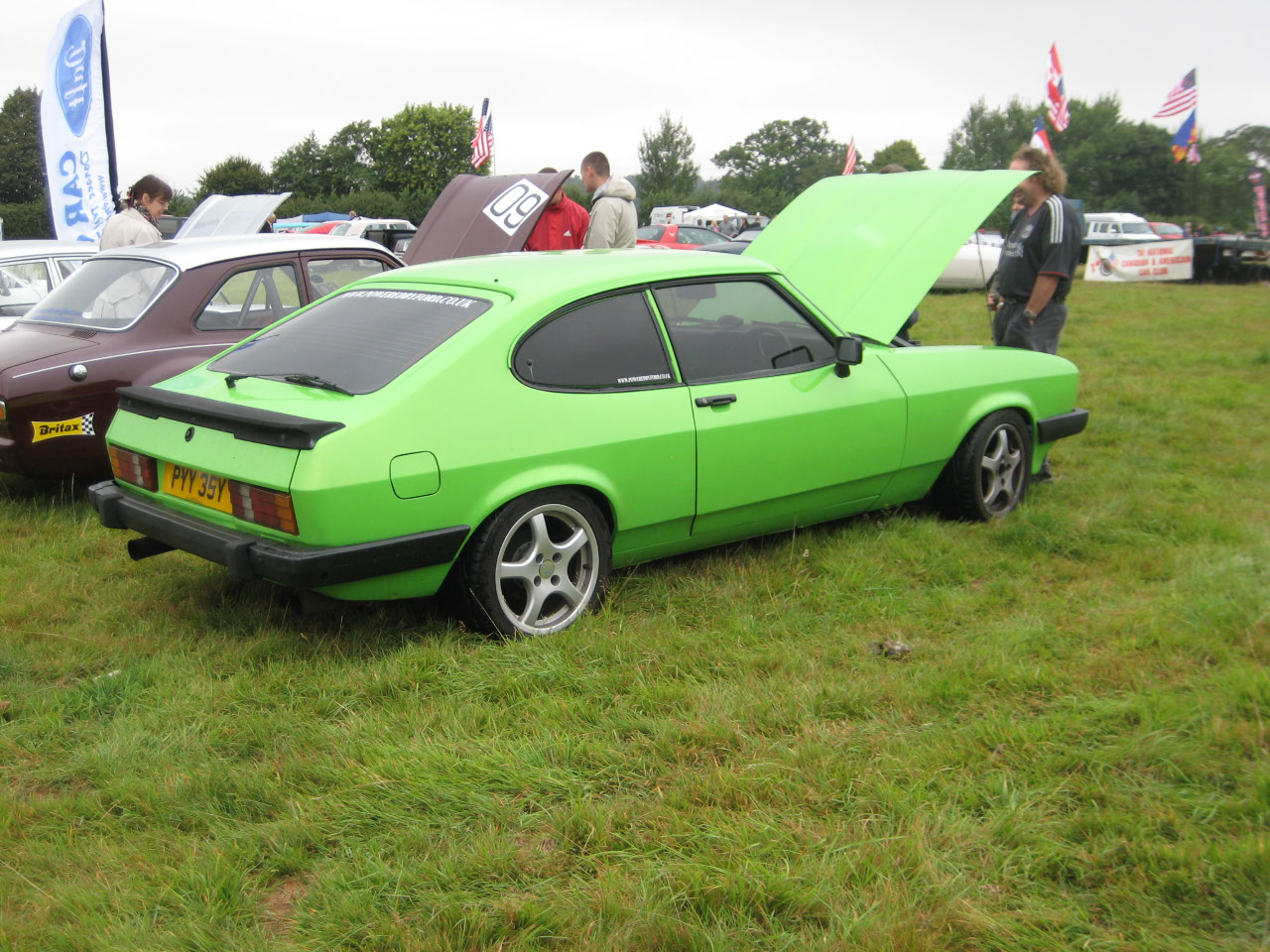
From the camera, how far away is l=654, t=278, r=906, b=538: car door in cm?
430

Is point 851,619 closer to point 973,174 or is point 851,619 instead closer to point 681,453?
point 681,453

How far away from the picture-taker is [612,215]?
7.97 m

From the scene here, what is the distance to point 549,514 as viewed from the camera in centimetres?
387

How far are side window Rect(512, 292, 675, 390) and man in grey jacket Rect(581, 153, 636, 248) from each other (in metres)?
3.84

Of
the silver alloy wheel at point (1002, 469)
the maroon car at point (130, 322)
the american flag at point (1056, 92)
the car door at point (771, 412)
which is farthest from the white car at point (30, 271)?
the american flag at point (1056, 92)

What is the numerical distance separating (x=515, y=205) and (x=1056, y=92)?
20589 mm

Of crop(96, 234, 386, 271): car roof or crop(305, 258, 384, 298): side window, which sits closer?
crop(96, 234, 386, 271): car roof

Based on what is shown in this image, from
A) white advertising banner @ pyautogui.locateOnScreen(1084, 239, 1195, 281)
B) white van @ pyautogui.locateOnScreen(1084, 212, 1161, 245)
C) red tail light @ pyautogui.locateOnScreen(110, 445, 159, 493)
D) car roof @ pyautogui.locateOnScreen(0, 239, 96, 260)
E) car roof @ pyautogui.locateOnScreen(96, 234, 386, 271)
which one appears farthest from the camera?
white van @ pyautogui.locateOnScreen(1084, 212, 1161, 245)

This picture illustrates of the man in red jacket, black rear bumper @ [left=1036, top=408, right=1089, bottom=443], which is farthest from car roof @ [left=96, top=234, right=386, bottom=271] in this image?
black rear bumper @ [left=1036, top=408, right=1089, bottom=443]

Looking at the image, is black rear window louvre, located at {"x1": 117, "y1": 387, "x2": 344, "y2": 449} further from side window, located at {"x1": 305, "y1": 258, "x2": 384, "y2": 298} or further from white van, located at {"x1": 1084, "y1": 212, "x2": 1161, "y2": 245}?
white van, located at {"x1": 1084, "y1": 212, "x2": 1161, "y2": 245}

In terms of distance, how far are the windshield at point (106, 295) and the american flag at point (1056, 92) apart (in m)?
21.7

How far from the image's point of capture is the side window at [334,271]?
651cm

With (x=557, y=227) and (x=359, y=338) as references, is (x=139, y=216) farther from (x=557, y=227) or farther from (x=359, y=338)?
(x=359, y=338)

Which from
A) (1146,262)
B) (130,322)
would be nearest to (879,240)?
(130,322)
